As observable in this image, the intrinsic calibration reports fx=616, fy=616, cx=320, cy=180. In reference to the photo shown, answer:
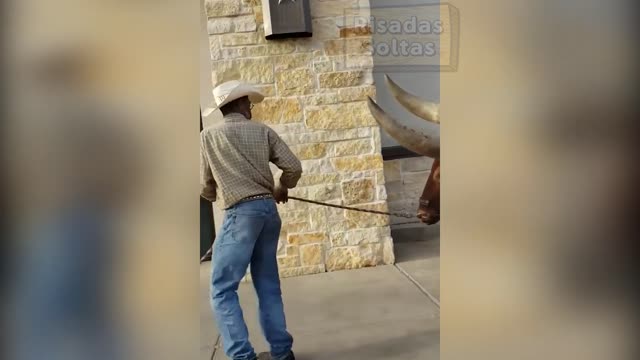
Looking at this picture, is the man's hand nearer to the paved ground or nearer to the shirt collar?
the shirt collar

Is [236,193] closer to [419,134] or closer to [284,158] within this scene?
[284,158]

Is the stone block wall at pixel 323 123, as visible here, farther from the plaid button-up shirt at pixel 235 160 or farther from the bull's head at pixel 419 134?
the plaid button-up shirt at pixel 235 160

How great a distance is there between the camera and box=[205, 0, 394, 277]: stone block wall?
4621mm

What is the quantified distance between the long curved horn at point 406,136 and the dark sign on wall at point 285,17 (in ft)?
Result: 2.57

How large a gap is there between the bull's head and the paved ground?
0.46m

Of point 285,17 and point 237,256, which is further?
point 285,17

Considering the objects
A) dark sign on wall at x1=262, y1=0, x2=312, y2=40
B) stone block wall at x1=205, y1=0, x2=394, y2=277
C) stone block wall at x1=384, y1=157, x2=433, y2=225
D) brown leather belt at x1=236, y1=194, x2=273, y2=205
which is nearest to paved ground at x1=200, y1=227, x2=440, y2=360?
stone block wall at x1=205, y1=0, x2=394, y2=277

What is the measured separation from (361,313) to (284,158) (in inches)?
55.9

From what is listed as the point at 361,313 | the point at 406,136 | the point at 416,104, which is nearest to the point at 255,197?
the point at 361,313

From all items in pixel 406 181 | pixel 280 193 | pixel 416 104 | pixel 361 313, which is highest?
pixel 416 104

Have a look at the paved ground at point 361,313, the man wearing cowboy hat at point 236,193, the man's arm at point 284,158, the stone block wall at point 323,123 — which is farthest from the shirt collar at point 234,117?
the stone block wall at point 323,123

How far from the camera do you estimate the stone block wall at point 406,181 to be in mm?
5414

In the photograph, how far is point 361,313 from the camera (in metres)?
3.96
